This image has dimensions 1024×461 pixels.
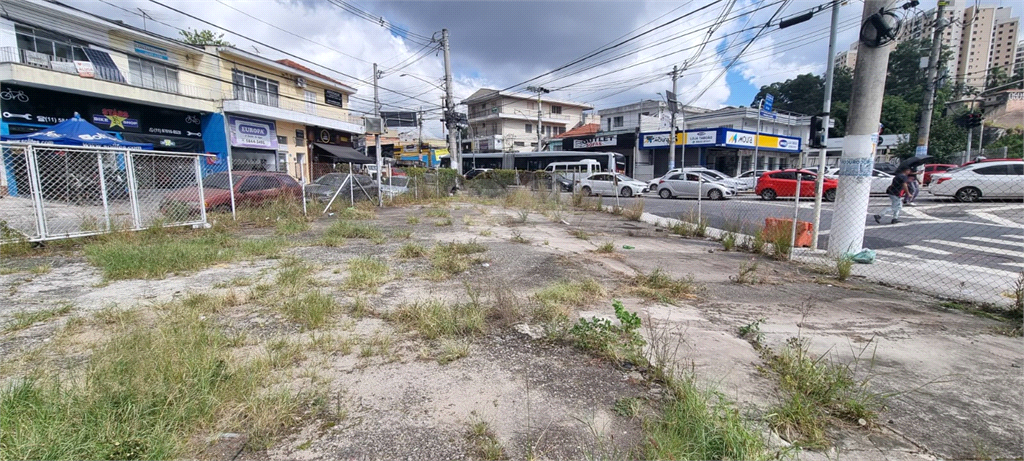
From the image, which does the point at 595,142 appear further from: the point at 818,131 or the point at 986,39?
the point at 818,131

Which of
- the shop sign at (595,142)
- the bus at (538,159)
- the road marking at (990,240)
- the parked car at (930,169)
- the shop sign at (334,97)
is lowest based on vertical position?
the road marking at (990,240)

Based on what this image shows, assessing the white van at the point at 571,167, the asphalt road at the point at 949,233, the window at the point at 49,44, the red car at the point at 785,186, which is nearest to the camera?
the asphalt road at the point at 949,233

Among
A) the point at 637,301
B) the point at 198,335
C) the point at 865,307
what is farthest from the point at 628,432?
the point at 865,307

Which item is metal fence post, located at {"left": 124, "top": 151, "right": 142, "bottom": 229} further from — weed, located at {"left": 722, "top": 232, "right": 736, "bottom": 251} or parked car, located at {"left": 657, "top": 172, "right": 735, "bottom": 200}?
parked car, located at {"left": 657, "top": 172, "right": 735, "bottom": 200}

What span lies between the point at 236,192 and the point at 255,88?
50.0 feet

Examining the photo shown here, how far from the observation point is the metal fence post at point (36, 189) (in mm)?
6914

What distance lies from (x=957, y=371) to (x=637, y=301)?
2488 mm

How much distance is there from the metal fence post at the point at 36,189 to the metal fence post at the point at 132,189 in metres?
1.19

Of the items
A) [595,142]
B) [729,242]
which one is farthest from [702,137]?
[729,242]

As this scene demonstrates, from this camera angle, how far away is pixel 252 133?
24.3 m

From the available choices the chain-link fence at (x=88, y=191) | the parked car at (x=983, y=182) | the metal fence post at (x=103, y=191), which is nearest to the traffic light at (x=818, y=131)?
the parked car at (x=983, y=182)

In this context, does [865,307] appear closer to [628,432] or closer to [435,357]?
[628,432]

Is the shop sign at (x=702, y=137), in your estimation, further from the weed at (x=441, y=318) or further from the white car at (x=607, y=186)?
the weed at (x=441, y=318)

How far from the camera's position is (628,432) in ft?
7.48
